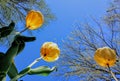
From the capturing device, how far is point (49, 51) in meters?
0.92

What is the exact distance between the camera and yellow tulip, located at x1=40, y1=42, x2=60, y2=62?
92 centimetres

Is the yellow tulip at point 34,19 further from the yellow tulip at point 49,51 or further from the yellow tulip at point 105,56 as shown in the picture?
the yellow tulip at point 105,56

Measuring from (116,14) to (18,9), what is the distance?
273 centimetres

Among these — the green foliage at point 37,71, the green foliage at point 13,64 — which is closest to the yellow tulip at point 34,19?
the green foliage at point 13,64

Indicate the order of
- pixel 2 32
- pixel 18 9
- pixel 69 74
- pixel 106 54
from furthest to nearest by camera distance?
pixel 18 9, pixel 69 74, pixel 2 32, pixel 106 54

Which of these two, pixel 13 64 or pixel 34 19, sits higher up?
pixel 34 19

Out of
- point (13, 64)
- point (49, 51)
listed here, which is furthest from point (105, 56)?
point (13, 64)

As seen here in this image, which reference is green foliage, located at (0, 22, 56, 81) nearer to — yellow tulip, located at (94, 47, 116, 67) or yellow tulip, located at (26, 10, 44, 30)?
yellow tulip, located at (26, 10, 44, 30)

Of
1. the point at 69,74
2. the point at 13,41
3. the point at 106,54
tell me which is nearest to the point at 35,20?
the point at 13,41

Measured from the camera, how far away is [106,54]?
827 mm

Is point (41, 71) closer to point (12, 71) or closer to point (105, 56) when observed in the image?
point (12, 71)

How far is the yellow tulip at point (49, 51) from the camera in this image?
0.92 meters

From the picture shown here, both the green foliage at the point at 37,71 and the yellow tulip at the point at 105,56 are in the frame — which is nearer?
the yellow tulip at the point at 105,56

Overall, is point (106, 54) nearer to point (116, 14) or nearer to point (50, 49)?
point (50, 49)
